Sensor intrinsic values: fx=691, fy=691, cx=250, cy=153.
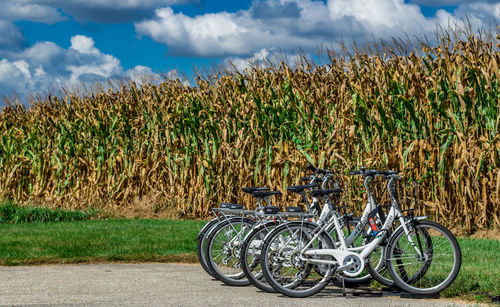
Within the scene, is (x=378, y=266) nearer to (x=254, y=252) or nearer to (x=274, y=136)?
(x=254, y=252)

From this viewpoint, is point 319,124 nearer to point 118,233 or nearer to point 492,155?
point 492,155

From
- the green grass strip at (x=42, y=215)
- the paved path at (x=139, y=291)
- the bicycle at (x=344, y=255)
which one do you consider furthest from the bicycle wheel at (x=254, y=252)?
the green grass strip at (x=42, y=215)

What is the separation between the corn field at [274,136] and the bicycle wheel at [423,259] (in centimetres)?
433

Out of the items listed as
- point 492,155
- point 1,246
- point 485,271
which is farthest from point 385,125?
point 1,246

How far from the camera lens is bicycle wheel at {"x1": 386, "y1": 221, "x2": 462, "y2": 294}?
23.0 ft

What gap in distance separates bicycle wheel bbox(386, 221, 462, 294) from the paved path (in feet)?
0.80

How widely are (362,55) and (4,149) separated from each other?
11801 mm

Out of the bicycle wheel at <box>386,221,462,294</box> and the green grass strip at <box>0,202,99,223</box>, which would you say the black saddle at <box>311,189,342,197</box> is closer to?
the bicycle wheel at <box>386,221,462,294</box>

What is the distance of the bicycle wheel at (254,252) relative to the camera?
23.5 ft

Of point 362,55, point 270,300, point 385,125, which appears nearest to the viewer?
point 270,300

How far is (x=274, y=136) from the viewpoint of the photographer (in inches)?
547

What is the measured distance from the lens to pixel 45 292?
7387mm

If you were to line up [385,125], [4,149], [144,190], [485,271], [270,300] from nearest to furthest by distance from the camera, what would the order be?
[270,300]
[485,271]
[385,125]
[144,190]
[4,149]

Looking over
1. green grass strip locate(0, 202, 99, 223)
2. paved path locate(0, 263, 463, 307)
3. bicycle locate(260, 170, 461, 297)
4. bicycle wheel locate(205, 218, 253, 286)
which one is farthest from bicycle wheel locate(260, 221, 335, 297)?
green grass strip locate(0, 202, 99, 223)
